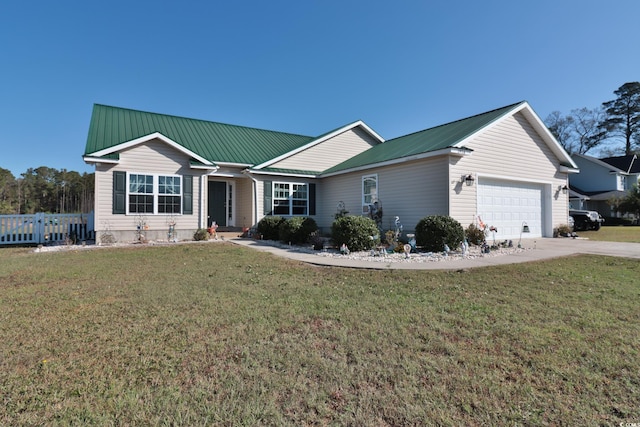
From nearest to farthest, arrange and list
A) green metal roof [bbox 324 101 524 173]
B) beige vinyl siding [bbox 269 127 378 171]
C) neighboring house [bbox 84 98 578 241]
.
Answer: green metal roof [bbox 324 101 524 173]
neighboring house [bbox 84 98 578 241]
beige vinyl siding [bbox 269 127 378 171]

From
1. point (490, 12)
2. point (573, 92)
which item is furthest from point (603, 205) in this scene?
point (490, 12)

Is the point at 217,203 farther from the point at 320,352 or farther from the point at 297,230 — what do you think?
the point at 320,352

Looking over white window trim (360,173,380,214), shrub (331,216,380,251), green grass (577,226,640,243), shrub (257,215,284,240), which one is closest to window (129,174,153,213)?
shrub (257,215,284,240)

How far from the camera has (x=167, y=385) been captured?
2.42 metres

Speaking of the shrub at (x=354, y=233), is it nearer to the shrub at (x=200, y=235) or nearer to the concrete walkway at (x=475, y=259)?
the concrete walkway at (x=475, y=259)

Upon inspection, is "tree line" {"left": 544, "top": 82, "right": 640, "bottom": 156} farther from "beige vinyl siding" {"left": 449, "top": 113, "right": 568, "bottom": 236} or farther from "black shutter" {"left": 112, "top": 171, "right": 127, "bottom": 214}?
"black shutter" {"left": 112, "top": 171, "right": 127, "bottom": 214}

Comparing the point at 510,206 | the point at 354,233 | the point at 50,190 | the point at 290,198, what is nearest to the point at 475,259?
the point at 354,233

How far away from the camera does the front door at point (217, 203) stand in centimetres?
1536

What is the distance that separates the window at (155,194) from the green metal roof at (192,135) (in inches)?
69.7

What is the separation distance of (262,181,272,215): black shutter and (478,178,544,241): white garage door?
8.99m

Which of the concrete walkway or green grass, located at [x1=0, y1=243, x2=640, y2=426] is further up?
the concrete walkway

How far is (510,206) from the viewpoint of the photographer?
494 inches

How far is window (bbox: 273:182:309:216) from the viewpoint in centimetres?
1498

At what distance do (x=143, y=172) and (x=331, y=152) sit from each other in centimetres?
927
